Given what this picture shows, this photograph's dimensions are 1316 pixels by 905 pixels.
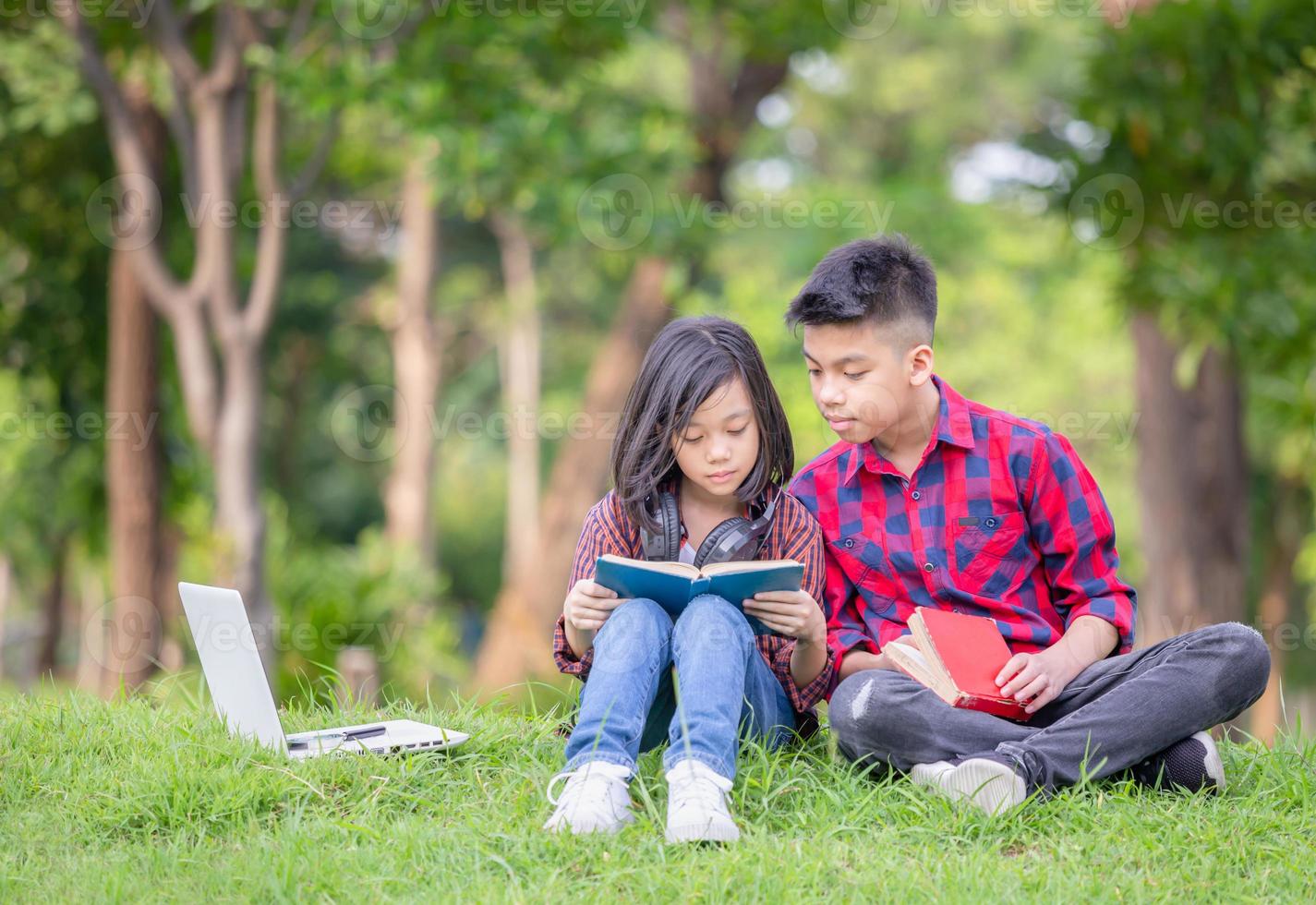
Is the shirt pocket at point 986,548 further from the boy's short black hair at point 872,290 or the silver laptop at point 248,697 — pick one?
the silver laptop at point 248,697

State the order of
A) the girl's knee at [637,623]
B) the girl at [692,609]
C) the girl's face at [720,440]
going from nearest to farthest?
the girl at [692,609] < the girl's knee at [637,623] < the girl's face at [720,440]

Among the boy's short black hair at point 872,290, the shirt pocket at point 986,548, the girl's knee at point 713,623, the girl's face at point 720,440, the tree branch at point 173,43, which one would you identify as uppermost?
the tree branch at point 173,43

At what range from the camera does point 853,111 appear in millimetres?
18422

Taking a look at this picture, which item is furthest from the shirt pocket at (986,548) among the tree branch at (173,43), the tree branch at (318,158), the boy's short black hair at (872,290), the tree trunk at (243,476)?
the tree branch at (173,43)

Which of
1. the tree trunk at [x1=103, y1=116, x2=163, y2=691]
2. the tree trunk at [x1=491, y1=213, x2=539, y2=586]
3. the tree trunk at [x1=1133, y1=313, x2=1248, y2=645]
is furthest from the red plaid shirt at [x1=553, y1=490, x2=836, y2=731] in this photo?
the tree trunk at [x1=491, y1=213, x2=539, y2=586]

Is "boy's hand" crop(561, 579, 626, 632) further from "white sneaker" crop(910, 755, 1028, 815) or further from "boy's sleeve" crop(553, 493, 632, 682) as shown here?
"white sneaker" crop(910, 755, 1028, 815)

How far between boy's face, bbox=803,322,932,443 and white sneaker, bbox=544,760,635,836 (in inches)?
37.1

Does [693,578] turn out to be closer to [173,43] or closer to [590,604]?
[590,604]

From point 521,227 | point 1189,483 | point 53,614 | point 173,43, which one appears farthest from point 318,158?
point 53,614

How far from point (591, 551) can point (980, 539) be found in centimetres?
93

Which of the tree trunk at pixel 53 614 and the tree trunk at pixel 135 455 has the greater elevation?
the tree trunk at pixel 135 455

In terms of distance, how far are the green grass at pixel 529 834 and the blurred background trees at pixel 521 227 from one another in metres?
0.78

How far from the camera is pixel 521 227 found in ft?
33.9

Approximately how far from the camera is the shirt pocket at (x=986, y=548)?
3025mm
